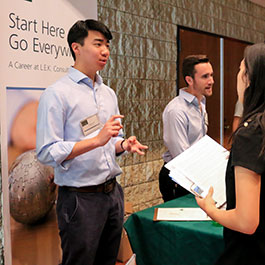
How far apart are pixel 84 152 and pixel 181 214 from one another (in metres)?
0.57

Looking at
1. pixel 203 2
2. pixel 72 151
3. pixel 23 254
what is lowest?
pixel 23 254

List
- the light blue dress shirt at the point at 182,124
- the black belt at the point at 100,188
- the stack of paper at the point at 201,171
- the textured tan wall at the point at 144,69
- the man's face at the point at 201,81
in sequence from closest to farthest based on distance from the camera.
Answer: the stack of paper at the point at 201,171, the black belt at the point at 100,188, the light blue dress shirt at the point at 182,124, the man's face at the point at 201,81, the textured tan wall at the point at 144,69

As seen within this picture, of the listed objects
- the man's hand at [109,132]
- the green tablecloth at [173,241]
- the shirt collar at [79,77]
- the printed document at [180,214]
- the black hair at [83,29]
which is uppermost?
the black hair at [83,29]

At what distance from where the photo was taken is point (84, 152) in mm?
1727

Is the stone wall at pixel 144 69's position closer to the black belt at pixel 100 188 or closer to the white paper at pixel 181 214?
the black belt at pixel 100 188

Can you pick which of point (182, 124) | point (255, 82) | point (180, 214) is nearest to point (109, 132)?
point (180, 214)

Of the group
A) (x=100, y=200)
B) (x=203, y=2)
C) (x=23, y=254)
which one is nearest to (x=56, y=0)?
(x=100, y=200)

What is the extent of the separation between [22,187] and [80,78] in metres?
0.78

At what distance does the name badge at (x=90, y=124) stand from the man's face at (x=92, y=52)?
0.91 feet

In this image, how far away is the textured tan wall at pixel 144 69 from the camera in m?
3.44

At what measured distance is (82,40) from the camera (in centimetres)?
193

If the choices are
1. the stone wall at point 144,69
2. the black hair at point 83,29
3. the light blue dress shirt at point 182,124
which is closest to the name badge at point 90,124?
the black hair at point 83,29

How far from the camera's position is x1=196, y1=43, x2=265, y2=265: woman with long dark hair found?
1.03 meters

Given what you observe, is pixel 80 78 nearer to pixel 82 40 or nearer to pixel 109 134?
pixel 82 40
